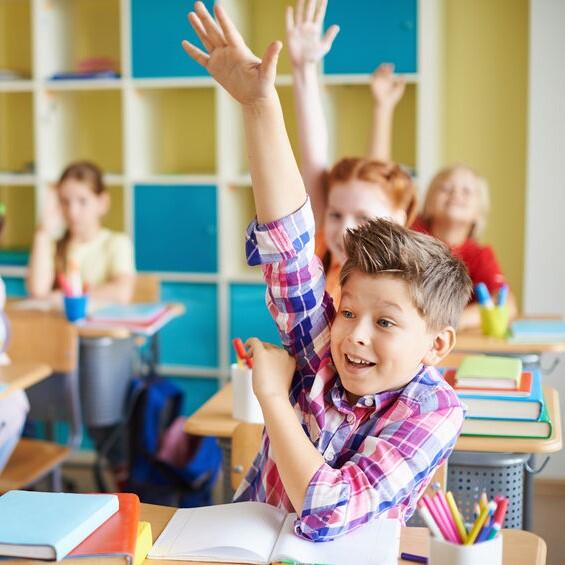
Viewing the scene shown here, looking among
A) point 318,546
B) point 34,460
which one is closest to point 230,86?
point 318,546

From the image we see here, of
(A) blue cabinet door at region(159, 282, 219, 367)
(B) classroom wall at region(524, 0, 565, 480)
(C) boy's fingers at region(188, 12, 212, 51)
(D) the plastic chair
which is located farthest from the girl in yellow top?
(C) boy's fingers at region(188, 12, 212, 51)

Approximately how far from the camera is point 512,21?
14.2 feet

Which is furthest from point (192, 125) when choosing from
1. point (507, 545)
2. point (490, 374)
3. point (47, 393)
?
point (507, 545)

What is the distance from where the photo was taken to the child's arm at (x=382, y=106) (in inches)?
133

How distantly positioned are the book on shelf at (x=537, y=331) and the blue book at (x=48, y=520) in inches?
81.4

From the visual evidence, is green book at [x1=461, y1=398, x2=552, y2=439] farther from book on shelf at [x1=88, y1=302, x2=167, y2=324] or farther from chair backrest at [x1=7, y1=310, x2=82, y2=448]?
book on shelf at [x1=88, y1=302, x2=167, y2=324]

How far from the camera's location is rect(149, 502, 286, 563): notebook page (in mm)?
1276

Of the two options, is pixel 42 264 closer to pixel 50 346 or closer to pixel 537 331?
pixel 50 346

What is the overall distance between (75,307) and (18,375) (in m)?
A: 0.88

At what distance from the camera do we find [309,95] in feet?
8.68

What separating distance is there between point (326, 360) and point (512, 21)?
3288 millimetres

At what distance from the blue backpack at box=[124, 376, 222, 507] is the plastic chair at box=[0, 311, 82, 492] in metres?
0.41

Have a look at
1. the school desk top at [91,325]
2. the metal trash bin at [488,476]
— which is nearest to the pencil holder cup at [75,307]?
the school desk top at [91,325]

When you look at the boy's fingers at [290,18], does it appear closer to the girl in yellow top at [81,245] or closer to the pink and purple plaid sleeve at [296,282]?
the pink and purple plaid sleeve at [296,282]
